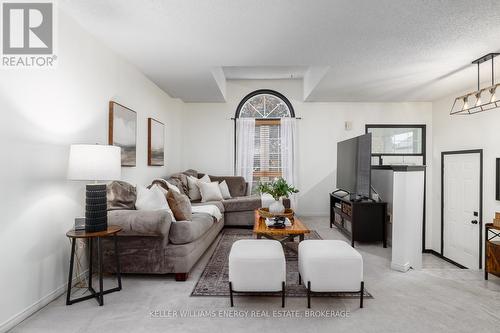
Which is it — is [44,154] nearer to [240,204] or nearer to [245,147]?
[240,204]

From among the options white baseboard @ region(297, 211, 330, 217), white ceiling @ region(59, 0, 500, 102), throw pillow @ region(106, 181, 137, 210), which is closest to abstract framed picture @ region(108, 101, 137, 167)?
throw pillow @ region(106, 181, 137, 210)

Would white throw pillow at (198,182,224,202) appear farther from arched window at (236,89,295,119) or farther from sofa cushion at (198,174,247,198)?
arched window at (236,89,295,119)

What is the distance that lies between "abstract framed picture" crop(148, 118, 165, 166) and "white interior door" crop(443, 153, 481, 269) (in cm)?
516

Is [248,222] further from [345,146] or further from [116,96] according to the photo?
[116,96]

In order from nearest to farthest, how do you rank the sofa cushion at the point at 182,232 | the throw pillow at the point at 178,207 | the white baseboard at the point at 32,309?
the white baseboard at the point at 32,309 → the sofa cushion at the point at 182,232 → the throw pillow at the point at 178,207

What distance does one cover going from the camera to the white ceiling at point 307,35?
236cm

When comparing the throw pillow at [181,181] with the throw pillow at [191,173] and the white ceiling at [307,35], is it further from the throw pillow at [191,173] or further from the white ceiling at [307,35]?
the white ceiling at [307,35]

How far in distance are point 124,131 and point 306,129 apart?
376cm

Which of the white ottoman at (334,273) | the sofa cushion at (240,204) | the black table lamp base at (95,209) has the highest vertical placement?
the black table lamp base at (95,209)

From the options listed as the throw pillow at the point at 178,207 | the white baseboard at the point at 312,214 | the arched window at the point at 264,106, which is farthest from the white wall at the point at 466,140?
the throw pillow at the point at 178,207

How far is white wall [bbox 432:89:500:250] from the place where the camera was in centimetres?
423

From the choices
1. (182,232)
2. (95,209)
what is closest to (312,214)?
(182,232)

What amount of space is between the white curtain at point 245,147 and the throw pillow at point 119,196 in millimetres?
3118

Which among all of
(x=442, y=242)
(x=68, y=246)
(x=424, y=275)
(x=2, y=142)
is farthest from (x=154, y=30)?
(x=442, y=242)
